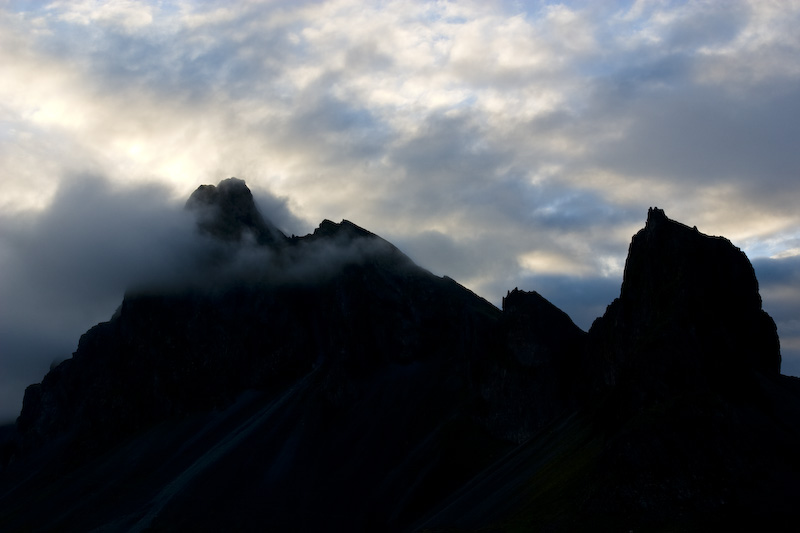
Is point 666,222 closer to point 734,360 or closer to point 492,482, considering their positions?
point 734,360

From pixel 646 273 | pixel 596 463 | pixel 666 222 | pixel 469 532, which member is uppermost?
pixel 666 222

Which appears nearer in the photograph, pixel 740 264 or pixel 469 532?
pixel 469 532

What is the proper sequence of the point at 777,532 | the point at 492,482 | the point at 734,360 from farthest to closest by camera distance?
the point at 492,482 → the point at 734,360 → the point at 777,532

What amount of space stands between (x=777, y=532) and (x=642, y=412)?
40737mm

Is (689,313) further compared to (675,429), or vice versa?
(689,313)

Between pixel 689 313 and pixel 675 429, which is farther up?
pixel 689 313

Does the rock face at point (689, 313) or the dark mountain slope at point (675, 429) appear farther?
the rock face at point (689, 313)

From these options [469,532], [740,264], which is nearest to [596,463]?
[469,532]

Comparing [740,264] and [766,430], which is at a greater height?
[740,264]

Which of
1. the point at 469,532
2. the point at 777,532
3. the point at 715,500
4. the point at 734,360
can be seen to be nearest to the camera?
the point at 777,532

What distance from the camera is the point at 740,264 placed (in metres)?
196

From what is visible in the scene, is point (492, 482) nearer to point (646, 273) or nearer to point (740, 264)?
point (646, 273)

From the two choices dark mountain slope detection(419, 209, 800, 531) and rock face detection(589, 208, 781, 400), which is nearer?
dark mountain slope detection(419, 209, 800, 531)

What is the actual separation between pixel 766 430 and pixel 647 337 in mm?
32568
